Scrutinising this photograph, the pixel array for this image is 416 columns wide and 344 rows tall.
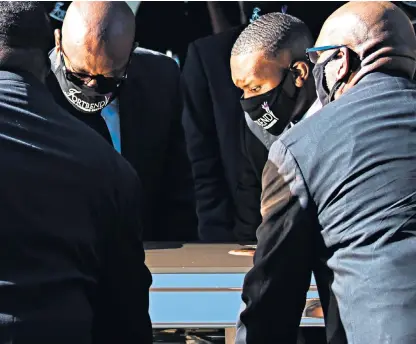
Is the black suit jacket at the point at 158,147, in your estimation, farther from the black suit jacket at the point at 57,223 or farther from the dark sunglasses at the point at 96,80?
the black suit jacket at the point at 57,223

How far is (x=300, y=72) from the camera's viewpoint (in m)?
3.32

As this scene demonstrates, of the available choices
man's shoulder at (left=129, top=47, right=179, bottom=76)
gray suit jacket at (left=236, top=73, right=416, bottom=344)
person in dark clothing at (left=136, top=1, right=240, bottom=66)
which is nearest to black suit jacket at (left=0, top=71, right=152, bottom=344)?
gray suit jacket at (left=236, top=73, right=416, bottom=344)

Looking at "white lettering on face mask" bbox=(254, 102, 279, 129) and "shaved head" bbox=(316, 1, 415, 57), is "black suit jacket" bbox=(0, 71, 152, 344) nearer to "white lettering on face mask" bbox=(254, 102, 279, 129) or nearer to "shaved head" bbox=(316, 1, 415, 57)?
"shaved head" bbox=(316, 1, 415, 57)

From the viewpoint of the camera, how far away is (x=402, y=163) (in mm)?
2004

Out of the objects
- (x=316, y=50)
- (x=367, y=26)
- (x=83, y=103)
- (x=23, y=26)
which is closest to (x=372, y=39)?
(x=367, y=26)

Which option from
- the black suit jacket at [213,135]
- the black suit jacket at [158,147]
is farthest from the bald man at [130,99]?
the black suit jacket at [213,135]

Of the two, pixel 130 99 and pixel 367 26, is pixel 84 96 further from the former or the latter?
pixel 367 26

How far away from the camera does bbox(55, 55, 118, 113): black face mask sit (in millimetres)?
3088

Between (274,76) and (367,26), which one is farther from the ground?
(367,26)

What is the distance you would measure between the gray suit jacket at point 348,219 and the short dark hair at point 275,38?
1.22m

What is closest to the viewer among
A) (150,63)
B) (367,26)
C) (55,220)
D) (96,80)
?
(55,220)

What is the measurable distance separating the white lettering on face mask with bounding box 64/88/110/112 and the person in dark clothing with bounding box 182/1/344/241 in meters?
0.66

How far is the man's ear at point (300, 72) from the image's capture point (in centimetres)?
331

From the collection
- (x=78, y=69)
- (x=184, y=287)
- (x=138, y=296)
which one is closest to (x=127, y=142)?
(x=78, y=69)
